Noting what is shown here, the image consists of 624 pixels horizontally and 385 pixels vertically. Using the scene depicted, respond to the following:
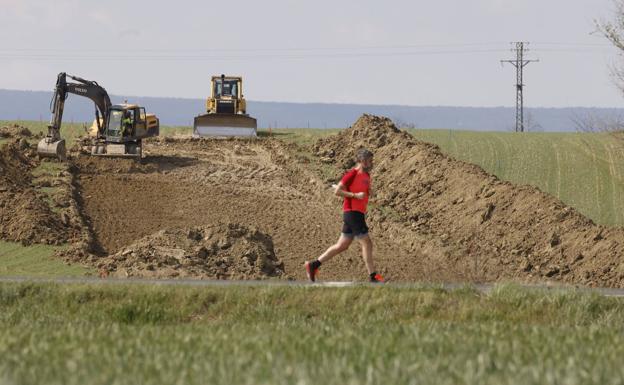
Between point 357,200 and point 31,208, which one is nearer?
point 357,200

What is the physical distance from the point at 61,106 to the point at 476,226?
16440mm

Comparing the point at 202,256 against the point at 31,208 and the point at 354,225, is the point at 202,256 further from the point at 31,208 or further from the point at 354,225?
the point at 354,225

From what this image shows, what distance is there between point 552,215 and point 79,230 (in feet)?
39.2

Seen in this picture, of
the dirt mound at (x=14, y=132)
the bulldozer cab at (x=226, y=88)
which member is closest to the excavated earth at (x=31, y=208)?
the dirt mound at (x=14, y=132)

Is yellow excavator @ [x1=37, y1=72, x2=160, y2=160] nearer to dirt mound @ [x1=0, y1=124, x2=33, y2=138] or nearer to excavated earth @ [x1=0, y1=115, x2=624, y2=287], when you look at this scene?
excavated earth @ [x1=0, y1=115, x2=624, y2=287]

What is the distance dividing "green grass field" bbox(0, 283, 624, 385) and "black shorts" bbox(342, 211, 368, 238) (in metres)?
2.41

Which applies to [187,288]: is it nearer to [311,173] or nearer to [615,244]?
[615,244]

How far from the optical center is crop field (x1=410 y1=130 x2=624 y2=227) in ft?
134

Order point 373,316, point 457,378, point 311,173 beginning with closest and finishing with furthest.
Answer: point 457,378 < point 373,316 < point 311,173

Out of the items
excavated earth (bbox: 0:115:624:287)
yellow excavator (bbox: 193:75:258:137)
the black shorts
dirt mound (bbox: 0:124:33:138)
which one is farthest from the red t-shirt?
yellow excavator (bbox: 193:75:258:137)

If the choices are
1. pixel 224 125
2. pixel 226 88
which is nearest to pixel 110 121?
pixel 224 125

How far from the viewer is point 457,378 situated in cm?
791

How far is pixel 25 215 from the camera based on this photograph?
1195 inches

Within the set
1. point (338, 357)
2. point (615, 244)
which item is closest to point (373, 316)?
point (338, 357)
